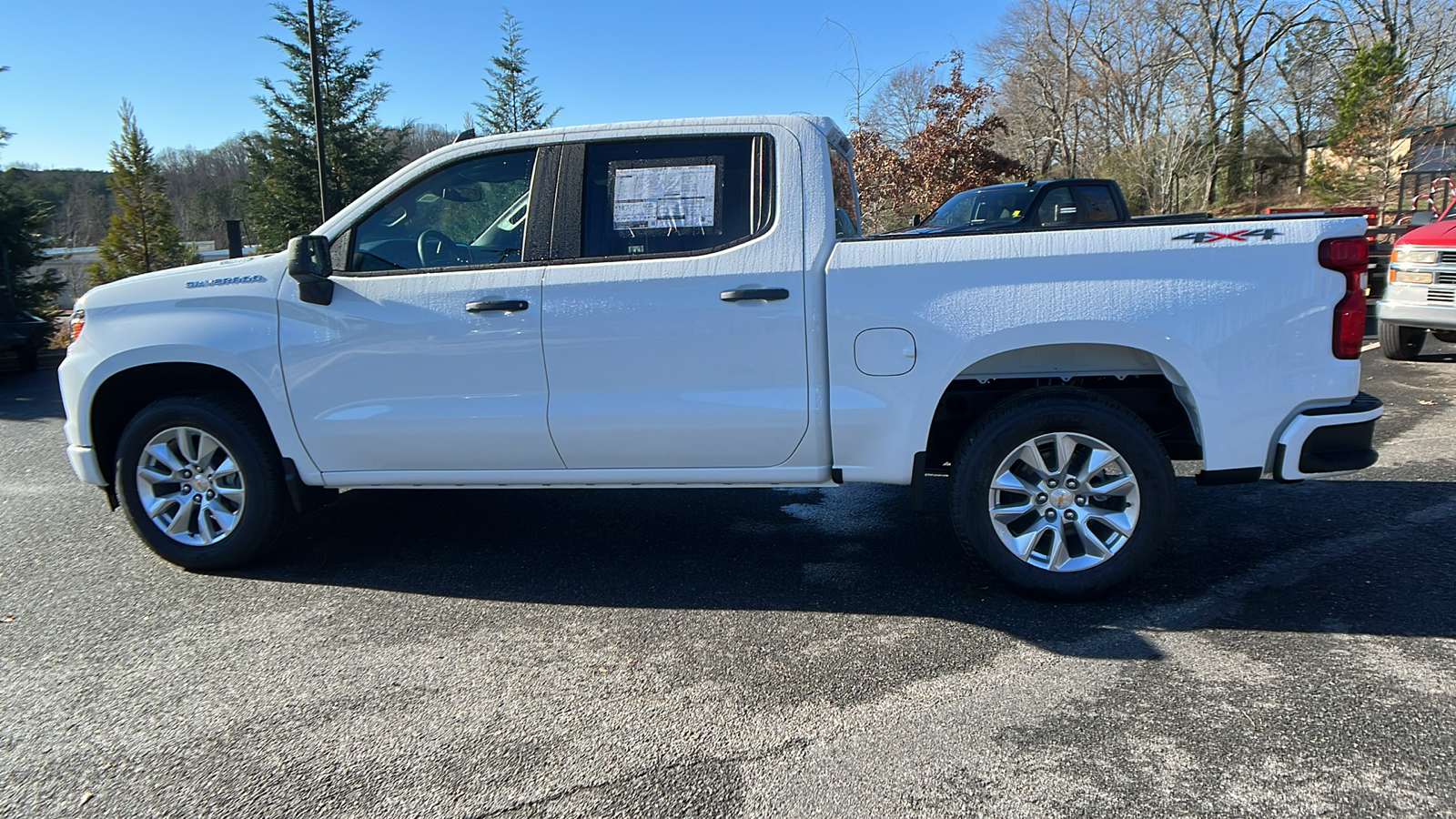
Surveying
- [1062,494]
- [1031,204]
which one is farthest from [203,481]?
[1031,204]

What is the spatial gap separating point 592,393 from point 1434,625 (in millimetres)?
3379

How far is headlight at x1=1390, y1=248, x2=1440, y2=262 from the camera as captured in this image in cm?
833

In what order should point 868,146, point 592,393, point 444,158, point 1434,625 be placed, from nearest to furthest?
point 1434,625, point 592,393, point 444,158, point 868,146

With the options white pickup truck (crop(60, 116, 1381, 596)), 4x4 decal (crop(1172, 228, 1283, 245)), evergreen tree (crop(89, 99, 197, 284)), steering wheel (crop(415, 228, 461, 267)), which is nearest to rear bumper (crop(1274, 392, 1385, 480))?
white pickup truck (crop(60, 116, 1381, 596))

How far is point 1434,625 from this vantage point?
11.1 feet

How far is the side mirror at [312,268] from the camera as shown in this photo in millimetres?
3943

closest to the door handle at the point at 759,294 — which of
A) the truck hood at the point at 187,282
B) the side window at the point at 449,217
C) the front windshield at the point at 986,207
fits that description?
the side window at the point at 449,217

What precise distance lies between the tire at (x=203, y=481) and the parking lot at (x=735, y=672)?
0.62 feet

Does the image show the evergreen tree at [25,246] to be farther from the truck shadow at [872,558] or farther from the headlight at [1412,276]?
the headlight at [1412,276]

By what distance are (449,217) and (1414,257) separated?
887cm

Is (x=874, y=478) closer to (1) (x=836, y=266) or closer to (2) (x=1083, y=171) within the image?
(1) (x=836, y=266)

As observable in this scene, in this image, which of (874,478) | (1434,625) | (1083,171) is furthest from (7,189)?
(1083,171)

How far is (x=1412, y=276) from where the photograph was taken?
8492mm

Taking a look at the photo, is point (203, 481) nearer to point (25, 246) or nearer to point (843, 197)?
point (843, 197)
